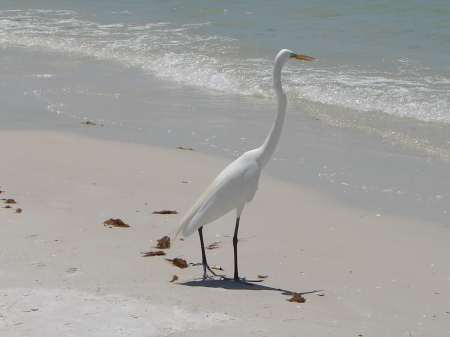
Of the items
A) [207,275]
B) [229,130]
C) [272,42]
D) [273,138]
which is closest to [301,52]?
[272,42]

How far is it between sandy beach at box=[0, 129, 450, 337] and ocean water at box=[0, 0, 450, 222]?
950 mm

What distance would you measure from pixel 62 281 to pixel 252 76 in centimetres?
761

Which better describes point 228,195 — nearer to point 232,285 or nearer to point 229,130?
point 232,285

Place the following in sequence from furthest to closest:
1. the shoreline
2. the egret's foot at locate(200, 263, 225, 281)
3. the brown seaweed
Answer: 1. the shoreline
2. the brown seaweed
3. the egret's foot at locate(200, 263, 225, 281)

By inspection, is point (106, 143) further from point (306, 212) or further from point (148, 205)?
point (306, 212)

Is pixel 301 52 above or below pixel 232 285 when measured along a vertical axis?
above

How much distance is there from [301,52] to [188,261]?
9417 millimetres

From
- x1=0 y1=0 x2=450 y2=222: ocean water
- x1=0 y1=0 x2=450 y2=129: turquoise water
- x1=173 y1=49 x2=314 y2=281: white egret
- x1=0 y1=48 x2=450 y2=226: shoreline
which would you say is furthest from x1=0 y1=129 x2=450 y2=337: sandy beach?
x1=0 y1=0 x2=450 y2=129: turquoise water

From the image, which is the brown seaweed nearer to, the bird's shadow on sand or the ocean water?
the bird's shadow on sand

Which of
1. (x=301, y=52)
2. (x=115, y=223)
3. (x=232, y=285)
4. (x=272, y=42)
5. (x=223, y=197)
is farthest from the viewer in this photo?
(x=272, y=42)

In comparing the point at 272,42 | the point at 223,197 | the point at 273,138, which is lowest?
the point at 223,197

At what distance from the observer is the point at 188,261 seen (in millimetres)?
3682

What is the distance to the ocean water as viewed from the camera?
7170 mm

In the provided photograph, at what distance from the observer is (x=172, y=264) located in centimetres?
354
